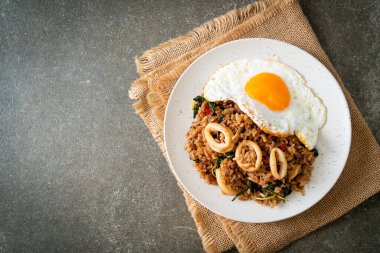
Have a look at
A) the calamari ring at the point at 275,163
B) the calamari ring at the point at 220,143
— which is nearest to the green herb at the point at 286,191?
the calamari ring at the point at 275,163

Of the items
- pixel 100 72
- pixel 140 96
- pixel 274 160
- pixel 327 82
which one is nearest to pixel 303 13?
pixel 327 82

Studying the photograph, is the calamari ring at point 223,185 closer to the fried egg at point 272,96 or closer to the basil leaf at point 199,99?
the fried egg at point 272,96

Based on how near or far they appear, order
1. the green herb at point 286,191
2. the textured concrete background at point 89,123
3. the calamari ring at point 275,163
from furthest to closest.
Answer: the textured concrete background at point 89,123 < the green herb at point 286,191 < the calamari ring at point 275,163

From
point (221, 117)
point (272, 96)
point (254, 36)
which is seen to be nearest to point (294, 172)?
point (272, 96)

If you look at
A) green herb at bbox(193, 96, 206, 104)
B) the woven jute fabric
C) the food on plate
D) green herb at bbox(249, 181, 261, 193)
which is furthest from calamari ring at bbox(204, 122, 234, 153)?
the woven jute fabric

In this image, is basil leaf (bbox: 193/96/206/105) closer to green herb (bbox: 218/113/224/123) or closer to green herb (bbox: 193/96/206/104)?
green herb (bbox: 193/96/206/104)

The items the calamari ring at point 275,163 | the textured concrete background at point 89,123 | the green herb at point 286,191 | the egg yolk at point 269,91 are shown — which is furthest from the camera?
the textured concrete background at point 89,123
